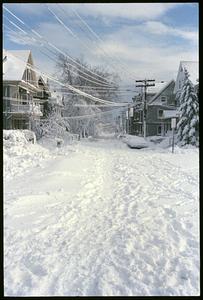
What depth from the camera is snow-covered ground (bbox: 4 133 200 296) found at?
1562 mm

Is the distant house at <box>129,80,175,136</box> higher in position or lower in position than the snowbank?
higher

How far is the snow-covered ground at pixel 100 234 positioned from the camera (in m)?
1.56

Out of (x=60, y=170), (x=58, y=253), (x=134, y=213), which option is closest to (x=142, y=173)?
(x=60, y=170)

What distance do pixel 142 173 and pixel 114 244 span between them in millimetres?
3284

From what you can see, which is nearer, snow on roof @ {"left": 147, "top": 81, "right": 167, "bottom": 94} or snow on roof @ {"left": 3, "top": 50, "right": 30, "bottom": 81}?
snow on roof @ {"left": 3, "top": 50, "right": 30, "bottom": 81}

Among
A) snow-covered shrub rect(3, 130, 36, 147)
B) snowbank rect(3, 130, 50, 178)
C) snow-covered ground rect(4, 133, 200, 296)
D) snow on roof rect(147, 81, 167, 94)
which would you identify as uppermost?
snow on roof rect(147, 81, 167, 94)

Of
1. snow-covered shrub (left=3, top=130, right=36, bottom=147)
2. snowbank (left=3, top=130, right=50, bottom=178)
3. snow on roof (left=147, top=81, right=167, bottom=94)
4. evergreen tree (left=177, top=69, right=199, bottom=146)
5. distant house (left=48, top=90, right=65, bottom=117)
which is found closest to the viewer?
evergreen tree (left=177, top=69, right=199, bottom=146)

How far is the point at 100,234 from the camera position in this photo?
7.61 feet

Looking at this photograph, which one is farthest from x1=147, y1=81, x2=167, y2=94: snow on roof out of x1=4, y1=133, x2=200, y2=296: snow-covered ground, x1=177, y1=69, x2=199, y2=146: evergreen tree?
x1=4, y1=133, x2=200, y2=296: snow-covered ground

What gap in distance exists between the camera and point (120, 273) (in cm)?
167

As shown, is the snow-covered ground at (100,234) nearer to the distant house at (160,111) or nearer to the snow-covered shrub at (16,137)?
the snow-covered shrub at (16,137)

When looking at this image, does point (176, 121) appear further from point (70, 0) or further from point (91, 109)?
point (70, 0)

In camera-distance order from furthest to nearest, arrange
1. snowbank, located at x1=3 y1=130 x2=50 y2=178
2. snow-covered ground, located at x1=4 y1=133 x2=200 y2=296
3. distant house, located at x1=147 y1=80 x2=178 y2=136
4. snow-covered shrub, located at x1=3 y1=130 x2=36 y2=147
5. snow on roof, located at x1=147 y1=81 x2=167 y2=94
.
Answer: snowbank, located at x1=3 y1=130 x2=50 y2=178 → distant house, located at x1=147 y1=80 x2=178 y2=136 → snow-covered shrub, located at x1=3 y1=130 x2=36 y2=147 → snow on roof, located at x1=147 y1=81 x2=167 y2=94 → snow-covered ground, located at x1=4 y1=133 x2=200 y2=296

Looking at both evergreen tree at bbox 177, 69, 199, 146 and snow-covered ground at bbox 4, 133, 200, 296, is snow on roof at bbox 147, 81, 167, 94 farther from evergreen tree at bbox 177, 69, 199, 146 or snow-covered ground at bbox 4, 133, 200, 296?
snow-covered ground at bbox 4, 133, 200, 296
